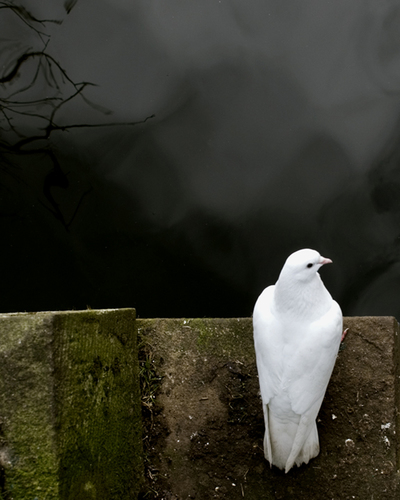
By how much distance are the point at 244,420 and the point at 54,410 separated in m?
1.22

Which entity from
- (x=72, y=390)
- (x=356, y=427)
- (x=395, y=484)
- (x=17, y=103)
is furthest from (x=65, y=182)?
(x=395, y=484)

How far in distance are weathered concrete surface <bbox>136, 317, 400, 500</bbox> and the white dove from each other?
29 cm

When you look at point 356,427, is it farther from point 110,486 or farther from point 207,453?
point 110,486

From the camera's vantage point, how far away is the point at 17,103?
3.51 m

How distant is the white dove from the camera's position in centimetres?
212

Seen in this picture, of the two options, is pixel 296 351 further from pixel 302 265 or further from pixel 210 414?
pixel 210 414

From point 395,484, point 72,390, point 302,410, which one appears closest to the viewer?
point 72,390

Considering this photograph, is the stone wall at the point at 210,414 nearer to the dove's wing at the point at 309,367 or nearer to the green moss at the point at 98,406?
the green moss at the point at 98,406

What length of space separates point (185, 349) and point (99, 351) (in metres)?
0.75

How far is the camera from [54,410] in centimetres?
169

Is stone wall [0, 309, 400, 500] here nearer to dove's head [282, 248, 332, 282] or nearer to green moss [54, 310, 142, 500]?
green moss [54, 310, 142, 500]

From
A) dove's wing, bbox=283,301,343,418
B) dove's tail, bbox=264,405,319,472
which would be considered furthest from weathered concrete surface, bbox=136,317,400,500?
dove's wing, bbox=283,301,343,418

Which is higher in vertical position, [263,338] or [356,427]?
[263,338]

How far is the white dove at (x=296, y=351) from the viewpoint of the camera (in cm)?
212
